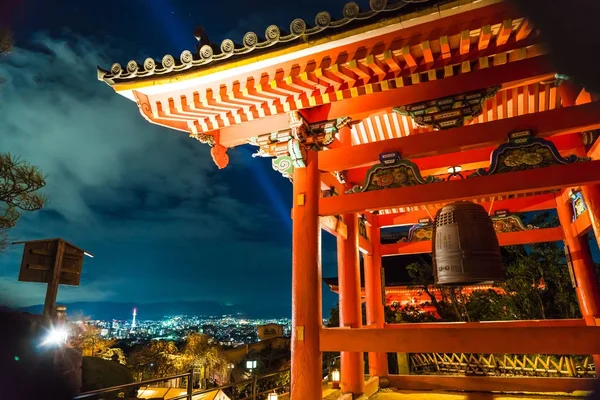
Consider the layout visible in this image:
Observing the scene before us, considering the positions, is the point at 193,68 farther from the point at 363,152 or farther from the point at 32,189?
the point at 32,189

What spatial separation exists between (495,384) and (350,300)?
3431 mm

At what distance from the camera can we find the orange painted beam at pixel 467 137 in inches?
167

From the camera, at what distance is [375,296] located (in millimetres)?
8359

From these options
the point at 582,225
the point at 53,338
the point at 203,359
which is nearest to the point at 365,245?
the point at 582,225

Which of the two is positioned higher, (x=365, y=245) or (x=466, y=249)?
(x=365, y=245)

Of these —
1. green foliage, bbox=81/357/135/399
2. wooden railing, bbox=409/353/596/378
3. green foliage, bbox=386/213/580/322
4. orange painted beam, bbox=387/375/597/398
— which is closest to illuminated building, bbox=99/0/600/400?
orange painted beam, bbox=387/375/597/398

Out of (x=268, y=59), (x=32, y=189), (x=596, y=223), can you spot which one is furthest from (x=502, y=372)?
(x=32, y=189)

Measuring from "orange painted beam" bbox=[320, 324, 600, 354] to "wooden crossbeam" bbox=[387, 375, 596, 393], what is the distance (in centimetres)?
436

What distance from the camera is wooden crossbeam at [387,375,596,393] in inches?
285

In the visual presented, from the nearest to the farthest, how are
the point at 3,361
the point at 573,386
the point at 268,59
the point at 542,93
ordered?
the point at 3,361
the point at 268,59
the point at 542,93
the point at 573,386

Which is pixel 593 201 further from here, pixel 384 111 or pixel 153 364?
pixel 153 364

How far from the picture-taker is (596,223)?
5.70 meters

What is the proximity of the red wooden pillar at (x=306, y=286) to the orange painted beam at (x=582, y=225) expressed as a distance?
15.1 ft

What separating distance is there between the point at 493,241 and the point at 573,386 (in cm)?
496
